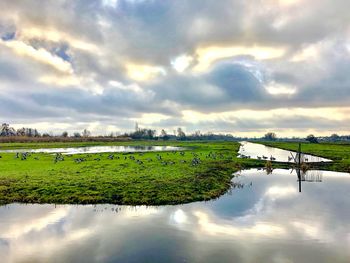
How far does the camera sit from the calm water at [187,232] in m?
15.3

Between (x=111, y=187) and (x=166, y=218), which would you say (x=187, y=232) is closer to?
(x=166, y=218)

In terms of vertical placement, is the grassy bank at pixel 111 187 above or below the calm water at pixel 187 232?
above

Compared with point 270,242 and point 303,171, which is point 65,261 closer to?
point 270,242

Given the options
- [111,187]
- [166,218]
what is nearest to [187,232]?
[166,218]

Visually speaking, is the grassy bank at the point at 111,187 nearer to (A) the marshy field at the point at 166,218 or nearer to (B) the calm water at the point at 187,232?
(A) the marshy field at the point at 166,218

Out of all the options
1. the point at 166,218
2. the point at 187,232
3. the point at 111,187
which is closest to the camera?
the point at 187,232

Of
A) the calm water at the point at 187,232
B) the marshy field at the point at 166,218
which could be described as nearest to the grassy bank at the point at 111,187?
the marshy field at the point at 166,218

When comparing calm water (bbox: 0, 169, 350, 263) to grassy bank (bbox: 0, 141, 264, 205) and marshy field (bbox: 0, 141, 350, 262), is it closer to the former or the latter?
marshy field (bbox: 0, 141, 350, 262)

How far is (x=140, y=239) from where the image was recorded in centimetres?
1739

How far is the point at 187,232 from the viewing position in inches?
737

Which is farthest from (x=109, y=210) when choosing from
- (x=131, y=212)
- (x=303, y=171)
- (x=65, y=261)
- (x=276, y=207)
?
(x=303, y=171)

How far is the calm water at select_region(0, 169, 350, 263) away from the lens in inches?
602

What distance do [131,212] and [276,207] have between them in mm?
12891

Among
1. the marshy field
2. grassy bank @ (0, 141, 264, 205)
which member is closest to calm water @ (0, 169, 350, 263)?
the marshy field
